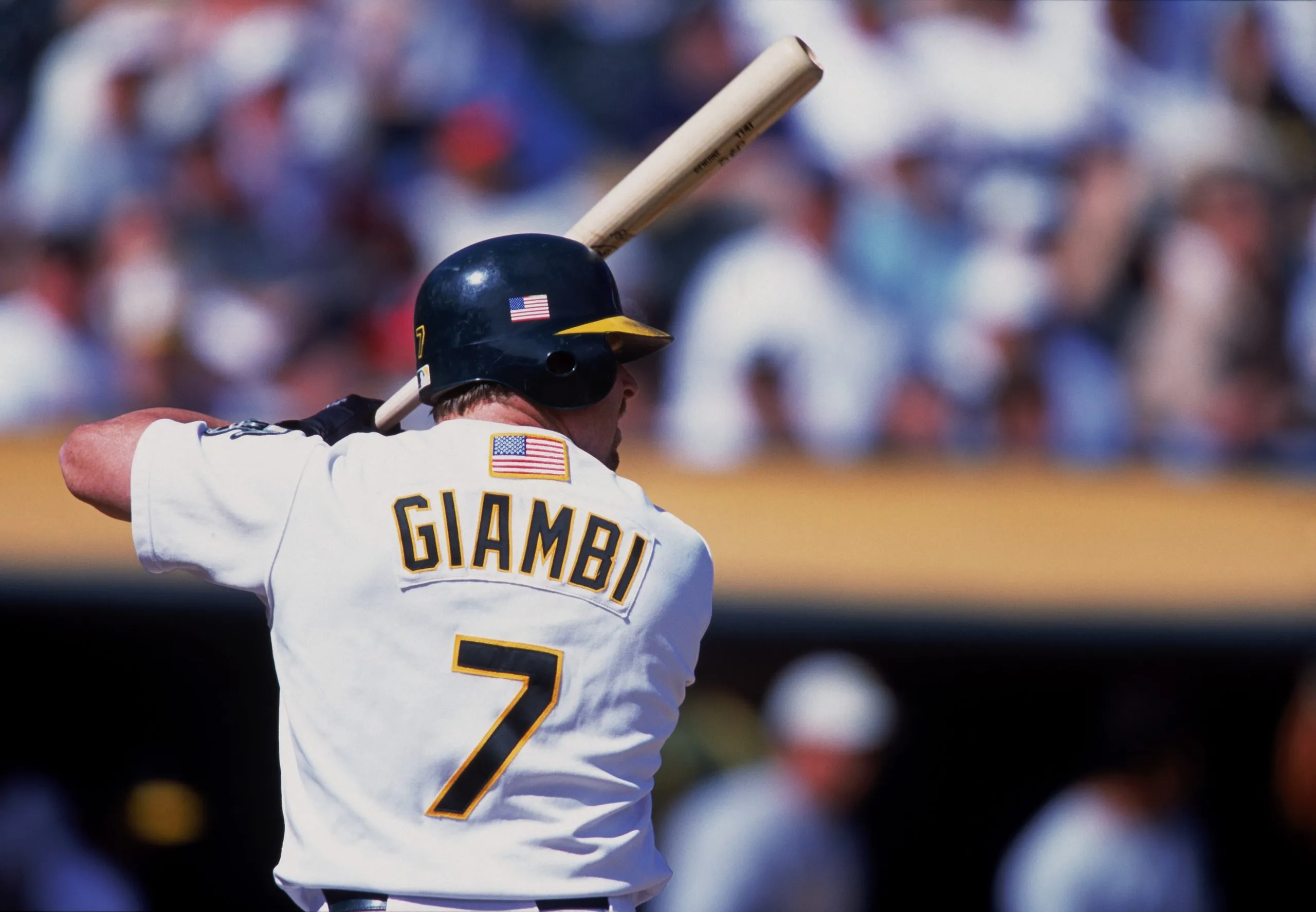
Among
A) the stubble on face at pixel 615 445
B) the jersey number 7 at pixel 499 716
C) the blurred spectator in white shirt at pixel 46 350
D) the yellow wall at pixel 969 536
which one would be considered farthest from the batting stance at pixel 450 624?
the blurred spectator in white shirt at pixel 46 350

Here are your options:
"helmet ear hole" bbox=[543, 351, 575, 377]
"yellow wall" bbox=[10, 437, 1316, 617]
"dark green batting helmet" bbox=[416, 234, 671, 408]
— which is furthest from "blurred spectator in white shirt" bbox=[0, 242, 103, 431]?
"helmet ear hole" bbox=[543, 351, 575, 377]

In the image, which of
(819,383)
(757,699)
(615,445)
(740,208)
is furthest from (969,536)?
(615,445)

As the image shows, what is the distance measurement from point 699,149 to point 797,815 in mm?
2949

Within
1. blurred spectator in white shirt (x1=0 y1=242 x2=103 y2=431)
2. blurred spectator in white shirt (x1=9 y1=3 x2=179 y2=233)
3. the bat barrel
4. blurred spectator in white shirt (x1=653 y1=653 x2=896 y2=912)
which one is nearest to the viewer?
the bat barrel

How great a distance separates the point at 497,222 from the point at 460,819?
3.89 meters

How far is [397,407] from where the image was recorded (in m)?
2.35

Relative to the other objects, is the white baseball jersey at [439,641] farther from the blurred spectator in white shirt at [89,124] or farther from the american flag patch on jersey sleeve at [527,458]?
the blurred spectator in white shirt at [89,124]

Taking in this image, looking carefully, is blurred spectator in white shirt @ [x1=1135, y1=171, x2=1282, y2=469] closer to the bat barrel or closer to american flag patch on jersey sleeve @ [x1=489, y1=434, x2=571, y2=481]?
the bat barrel

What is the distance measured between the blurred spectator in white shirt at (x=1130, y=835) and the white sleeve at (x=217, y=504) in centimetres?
355

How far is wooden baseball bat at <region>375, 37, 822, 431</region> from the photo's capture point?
2281mm

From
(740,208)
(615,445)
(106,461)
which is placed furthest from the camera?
(740,208)

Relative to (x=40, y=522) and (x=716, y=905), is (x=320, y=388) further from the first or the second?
(x=716, y=905)

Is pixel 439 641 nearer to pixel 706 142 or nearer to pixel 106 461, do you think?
pixel 106 461

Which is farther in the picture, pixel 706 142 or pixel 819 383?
pixel 819 383
